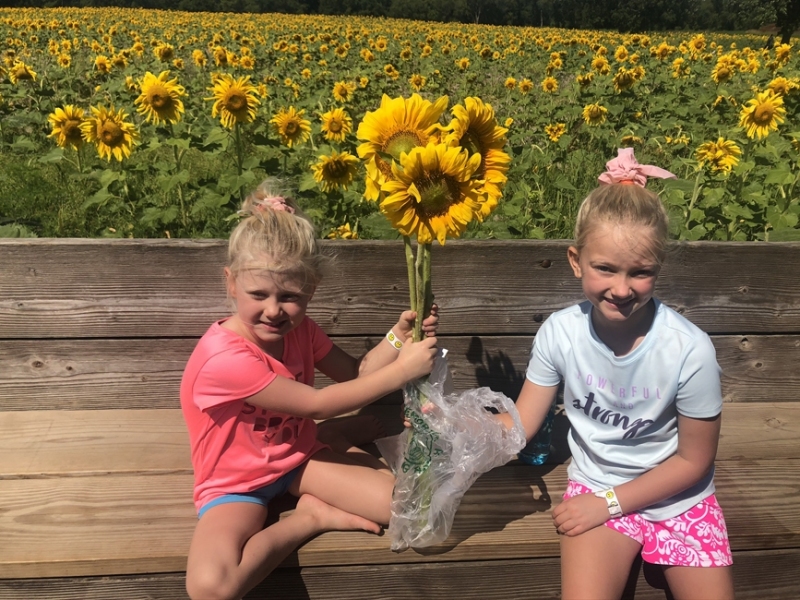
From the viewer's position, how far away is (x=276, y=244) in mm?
1747

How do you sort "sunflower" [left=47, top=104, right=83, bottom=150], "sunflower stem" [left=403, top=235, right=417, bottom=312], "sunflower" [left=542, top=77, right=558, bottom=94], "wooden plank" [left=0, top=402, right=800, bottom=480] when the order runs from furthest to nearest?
"sunflower" [left=542, top=77, right=558, bottom=94] → "sunflower" [left=47, top=104, right=83, bottom=150] → "wooden plank" [left=0, top=402, right=800, bottom=480] → "sunflower stem" [left=403, top=235, right=417, bottom=312]

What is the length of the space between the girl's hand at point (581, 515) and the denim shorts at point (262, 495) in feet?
2.44

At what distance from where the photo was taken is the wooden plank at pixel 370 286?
7.11 ft

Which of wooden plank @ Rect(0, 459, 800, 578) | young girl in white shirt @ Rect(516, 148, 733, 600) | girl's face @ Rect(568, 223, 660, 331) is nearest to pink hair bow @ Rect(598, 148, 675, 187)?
young girl in white shirt @ Rect(516, 148, 733, 600)

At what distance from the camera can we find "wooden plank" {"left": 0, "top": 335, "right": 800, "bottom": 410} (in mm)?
2291

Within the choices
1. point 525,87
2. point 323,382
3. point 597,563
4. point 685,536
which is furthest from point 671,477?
point 525,87

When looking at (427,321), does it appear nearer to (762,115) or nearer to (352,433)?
(352,433)

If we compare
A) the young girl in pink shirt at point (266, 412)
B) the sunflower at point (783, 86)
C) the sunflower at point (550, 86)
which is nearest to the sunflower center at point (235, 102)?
the young girl in pink shirt at point (266, 412)

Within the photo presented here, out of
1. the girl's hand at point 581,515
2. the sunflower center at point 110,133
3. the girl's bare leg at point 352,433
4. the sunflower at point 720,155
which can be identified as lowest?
the girl's bare leg at point 352,433

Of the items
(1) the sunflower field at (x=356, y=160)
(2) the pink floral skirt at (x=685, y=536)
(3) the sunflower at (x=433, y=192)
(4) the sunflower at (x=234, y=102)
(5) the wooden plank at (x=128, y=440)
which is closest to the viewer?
(3) the sunflower at (x=433, y=192)

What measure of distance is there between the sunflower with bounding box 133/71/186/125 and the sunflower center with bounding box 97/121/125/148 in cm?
16

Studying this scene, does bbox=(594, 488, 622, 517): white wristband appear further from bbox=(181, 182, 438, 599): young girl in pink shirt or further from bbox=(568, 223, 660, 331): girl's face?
bbox=(181, 182, 438, 599): young girl in pink shirt

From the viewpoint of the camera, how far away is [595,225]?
1662 millimetres

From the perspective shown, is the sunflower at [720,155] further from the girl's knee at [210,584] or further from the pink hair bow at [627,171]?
the girl's knee at [210,584]
